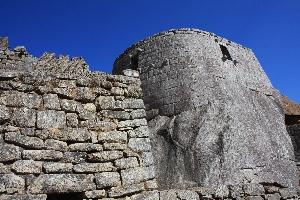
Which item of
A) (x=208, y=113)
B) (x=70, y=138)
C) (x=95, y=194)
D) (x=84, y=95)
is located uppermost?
(x=208, y=113)

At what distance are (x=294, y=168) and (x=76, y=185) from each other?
7.19m

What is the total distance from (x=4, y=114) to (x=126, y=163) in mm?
1557

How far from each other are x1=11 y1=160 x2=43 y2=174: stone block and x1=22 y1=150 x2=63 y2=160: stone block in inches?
2.2

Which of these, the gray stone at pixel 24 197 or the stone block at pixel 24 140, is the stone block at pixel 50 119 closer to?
the stone block at pixel 24 140

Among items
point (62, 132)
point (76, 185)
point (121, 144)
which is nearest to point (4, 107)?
point (62, 132)

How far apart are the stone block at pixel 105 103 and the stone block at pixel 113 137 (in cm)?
36

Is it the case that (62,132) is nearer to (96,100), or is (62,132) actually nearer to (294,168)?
(96,100)

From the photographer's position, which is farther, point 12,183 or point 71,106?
point 71,106

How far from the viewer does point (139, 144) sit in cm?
385

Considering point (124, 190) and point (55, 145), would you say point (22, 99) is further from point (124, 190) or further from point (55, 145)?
point (124, 190)

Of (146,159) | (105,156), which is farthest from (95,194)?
(146,159)

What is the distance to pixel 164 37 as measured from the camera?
10141mm

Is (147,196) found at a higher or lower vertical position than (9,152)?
lower

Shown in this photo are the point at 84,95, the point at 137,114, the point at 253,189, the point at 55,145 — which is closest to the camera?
the point at 55,145
